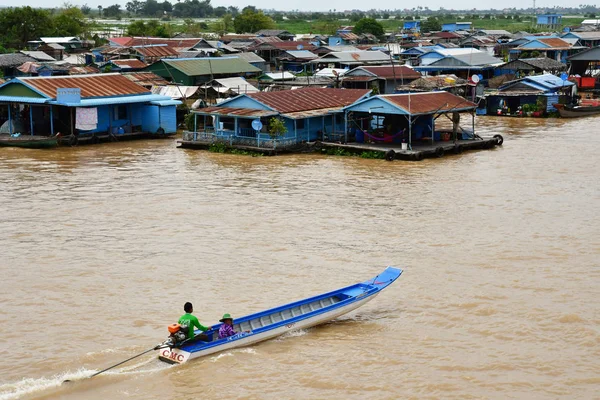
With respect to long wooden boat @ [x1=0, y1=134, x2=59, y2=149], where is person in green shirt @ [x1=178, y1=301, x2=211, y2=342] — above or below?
below

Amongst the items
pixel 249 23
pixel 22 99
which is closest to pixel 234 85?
pixel 22 99

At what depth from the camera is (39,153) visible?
26.6 metres

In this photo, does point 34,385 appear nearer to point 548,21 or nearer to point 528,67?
point 528,67

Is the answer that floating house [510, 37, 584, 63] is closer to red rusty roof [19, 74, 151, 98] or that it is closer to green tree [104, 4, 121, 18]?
red rusty roof [19, 74, 151, 98]

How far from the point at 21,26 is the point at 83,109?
1509 inches

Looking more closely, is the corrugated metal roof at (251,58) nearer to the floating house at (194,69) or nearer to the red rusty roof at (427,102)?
the floating house at (194,69)

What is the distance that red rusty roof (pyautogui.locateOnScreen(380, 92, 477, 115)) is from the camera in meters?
25.8

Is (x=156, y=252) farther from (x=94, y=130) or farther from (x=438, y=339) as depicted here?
(x=94, y=130)

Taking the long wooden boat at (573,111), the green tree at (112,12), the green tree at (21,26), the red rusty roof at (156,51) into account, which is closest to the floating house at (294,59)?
the red rusty roof at (156,51)

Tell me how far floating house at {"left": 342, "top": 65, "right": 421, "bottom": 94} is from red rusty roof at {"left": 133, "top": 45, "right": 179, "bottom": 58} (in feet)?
47.6

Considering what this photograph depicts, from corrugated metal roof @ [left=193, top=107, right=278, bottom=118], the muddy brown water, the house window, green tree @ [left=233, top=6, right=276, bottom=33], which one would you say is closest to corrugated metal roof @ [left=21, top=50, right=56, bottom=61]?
the house window

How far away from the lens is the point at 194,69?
4156 centimetres

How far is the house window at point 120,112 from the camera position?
29694 mm

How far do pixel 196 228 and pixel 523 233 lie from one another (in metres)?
6.67
